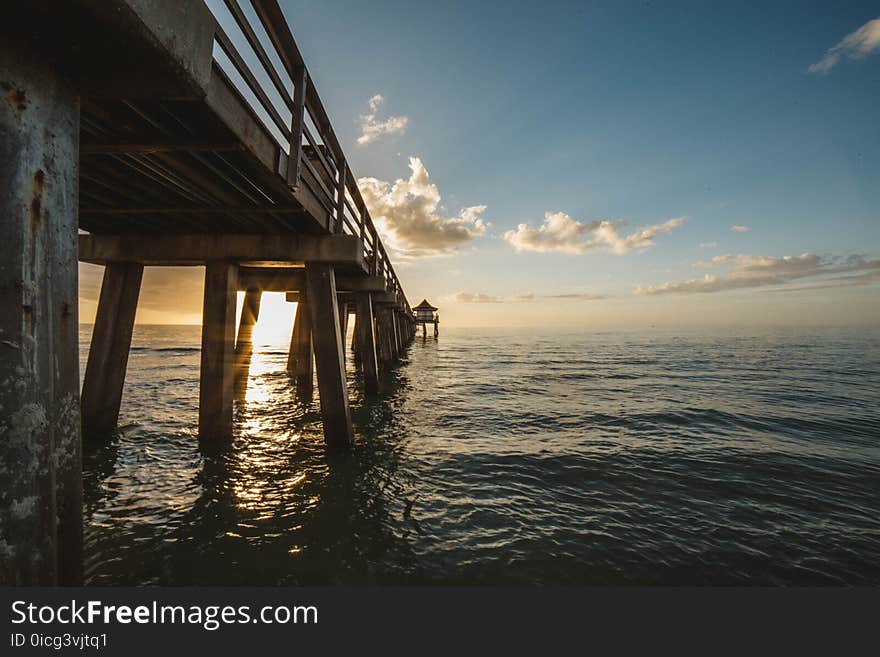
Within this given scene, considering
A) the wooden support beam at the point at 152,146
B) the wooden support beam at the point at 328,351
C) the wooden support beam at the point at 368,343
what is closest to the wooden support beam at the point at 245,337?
the wooden support beam at the point at 368,343

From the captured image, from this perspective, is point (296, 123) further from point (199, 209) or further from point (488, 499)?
point (488, 499)

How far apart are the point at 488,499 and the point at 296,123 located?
5.09m

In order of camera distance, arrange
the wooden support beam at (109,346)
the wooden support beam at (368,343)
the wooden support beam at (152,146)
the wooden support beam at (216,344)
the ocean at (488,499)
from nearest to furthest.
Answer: the wooden support beam at (152,146) → the ocean at (488,499) → the wooden support beam at (216,344) → the wooden support beam at (109,346) → the wooden support beam at (368,343)

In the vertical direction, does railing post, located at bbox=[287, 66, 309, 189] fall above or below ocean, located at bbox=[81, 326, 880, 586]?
above

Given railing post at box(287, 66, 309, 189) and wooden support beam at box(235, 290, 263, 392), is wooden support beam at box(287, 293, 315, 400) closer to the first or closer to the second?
wooden support beam at box(235, 290, 263, 392)

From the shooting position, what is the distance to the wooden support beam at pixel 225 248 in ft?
19.7

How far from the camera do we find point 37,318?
1.72 meters

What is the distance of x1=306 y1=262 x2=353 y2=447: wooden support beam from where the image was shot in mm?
6492

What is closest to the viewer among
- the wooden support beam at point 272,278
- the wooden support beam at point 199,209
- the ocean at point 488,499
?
the ocean at point 488,499

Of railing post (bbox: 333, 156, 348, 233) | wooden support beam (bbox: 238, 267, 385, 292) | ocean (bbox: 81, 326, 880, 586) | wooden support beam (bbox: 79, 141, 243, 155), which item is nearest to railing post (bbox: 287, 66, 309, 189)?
wooden support beam (bbox: 79, 141, 243, 155)

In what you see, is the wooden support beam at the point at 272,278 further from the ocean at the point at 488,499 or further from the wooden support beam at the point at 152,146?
the wooden support beam at the point at 152,146

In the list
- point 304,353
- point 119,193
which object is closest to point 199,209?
point 119,193

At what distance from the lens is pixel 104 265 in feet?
21.8

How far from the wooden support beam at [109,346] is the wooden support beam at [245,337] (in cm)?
401
